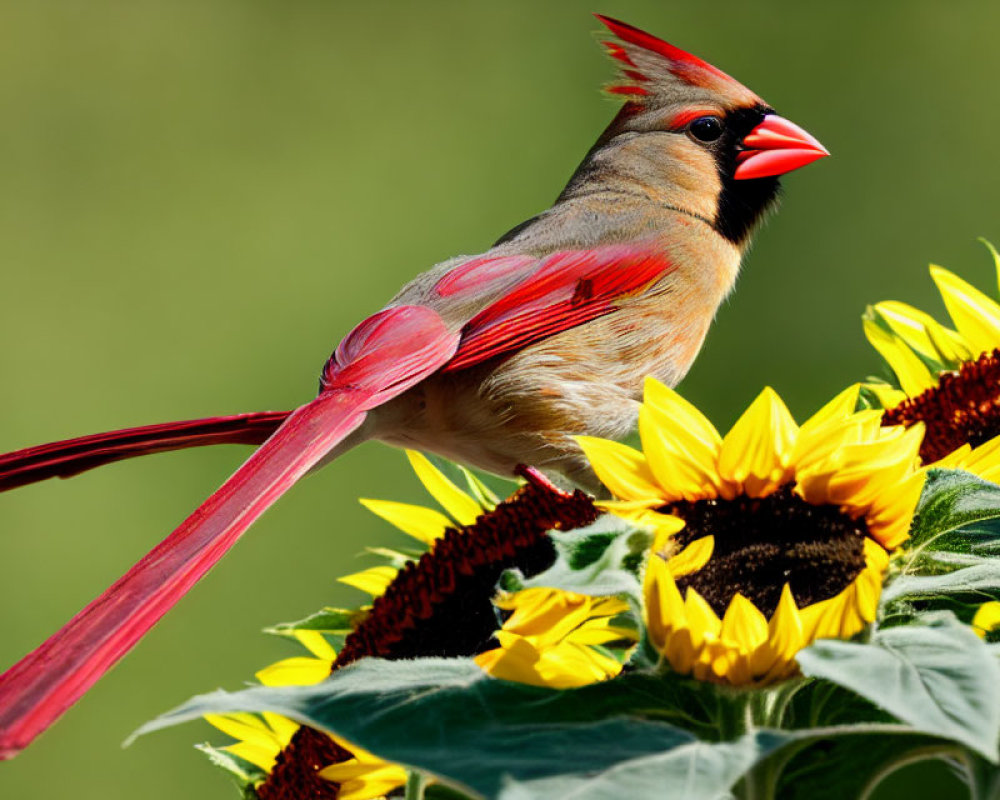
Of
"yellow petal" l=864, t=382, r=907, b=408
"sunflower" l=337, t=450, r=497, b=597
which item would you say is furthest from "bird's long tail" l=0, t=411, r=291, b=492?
"yellow petal" l=864, t=382, r=907, b=408

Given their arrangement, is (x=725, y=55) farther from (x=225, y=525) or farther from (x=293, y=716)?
(x=293, y=716)

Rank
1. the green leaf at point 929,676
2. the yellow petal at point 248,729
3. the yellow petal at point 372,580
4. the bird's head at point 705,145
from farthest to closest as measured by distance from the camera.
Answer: the bird's head at point 705,145 → the yellow petal at point 372,580 → the yellow petal at point 248,729 → the green leaf at point 929,676

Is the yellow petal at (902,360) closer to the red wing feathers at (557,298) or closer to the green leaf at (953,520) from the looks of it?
the red wing feathers at (557,298)

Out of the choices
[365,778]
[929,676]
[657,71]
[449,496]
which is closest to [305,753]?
[365,778]

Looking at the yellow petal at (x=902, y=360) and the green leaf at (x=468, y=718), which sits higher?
the green leaf at (x=468, y=718)

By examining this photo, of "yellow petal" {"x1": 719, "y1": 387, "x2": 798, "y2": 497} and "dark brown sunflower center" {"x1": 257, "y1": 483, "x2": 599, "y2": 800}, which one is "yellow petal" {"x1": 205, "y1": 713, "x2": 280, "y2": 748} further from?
"yellow petal" {"x1": 719, "y1": 387, "x2": 798, "y2": 497}

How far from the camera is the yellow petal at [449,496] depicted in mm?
1418

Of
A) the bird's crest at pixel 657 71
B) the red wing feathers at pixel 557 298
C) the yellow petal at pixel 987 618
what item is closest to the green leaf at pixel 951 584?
the yellow petal at pixel 987 618

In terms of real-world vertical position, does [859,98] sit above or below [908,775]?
above

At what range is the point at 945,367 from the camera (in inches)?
55.4

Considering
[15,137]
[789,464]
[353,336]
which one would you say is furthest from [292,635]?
[15,137]

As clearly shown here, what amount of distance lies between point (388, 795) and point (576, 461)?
64cm

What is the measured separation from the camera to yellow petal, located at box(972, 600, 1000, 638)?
30.9 inches

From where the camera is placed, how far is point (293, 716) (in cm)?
64
